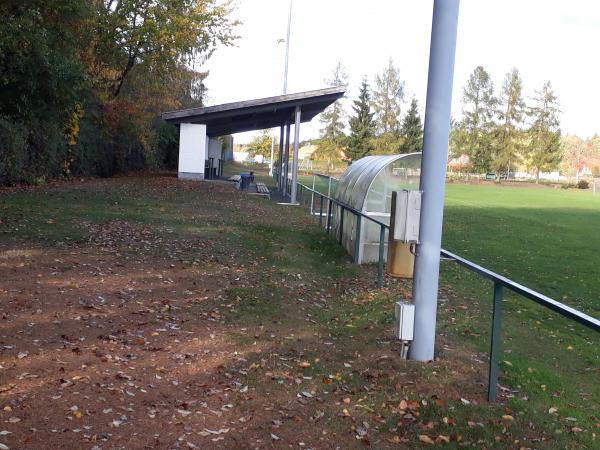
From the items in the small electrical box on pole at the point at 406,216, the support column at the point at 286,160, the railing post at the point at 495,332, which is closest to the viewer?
the railing post at the point at 495,332

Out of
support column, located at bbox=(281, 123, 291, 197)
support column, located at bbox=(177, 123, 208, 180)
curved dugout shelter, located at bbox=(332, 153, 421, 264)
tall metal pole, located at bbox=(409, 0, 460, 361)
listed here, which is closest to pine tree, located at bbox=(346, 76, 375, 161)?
support column, located at bbox=(281, 123, 291, 197)

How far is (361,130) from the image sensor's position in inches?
3049

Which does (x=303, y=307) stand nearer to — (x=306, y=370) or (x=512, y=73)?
(x=306, y=370)

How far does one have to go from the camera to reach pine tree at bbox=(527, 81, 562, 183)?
88.9 meters

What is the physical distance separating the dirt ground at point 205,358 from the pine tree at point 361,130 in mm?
66658

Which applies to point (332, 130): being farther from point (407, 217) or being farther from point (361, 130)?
point (407, 217)

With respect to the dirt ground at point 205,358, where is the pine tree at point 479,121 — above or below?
above

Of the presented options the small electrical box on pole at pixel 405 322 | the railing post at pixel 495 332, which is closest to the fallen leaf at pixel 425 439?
the railing post at pixel 495 332

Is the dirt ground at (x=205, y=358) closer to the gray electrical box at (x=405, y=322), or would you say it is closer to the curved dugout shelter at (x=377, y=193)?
the gray electrical box at (x=405, y=322)

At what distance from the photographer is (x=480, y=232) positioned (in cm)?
2091

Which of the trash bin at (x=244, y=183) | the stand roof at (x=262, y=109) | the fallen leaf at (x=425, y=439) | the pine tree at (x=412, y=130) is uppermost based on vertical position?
the pine tree at (x=412, y=130)

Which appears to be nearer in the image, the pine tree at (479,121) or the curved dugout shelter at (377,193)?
the curved dugout shelter at (377,193)

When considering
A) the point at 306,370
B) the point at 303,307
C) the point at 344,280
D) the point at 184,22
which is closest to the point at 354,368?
the point at 306,370

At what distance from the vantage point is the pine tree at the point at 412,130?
77.6 meters
